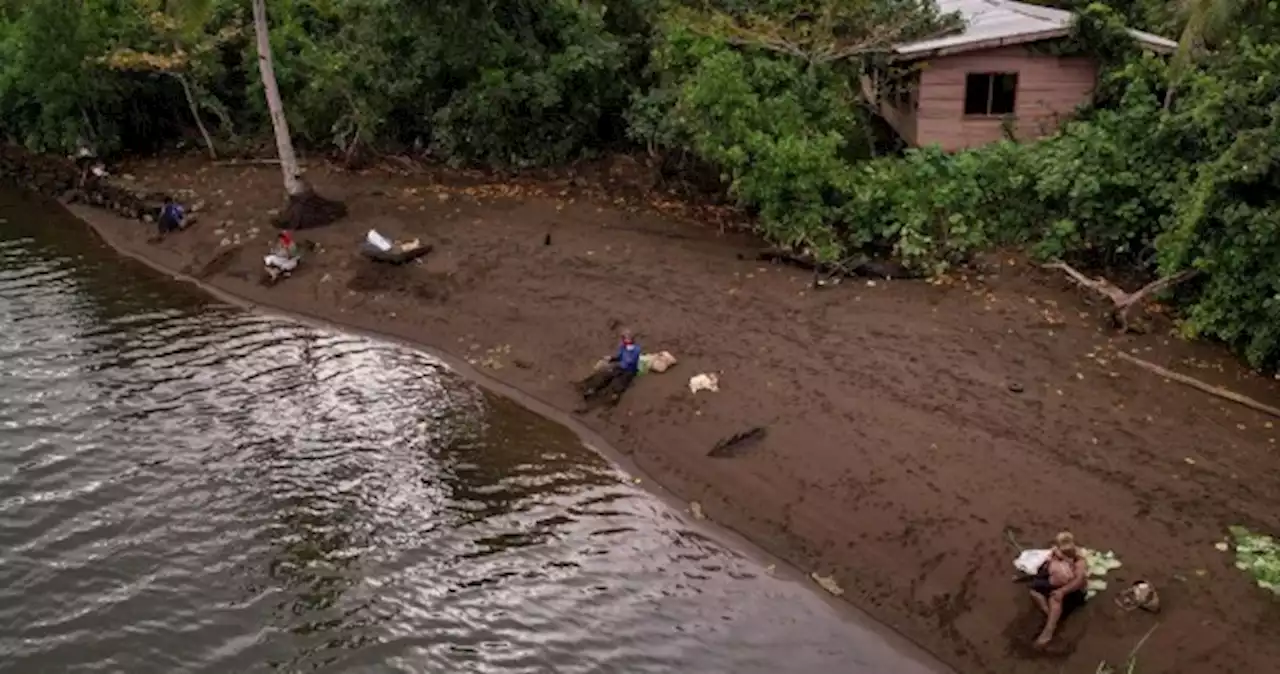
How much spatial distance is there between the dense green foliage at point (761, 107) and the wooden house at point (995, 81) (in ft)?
1.75

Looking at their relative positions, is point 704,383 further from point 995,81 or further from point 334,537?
point 995,81

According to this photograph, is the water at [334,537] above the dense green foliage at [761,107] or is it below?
below

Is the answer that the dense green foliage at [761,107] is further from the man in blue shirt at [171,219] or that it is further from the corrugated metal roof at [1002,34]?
the man in blue shirt at [171,219]

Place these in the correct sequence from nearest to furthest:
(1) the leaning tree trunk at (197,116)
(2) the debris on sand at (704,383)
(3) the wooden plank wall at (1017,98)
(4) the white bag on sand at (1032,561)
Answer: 1. (4) the white bag on sand at (1032,561)
2. (2) the debris on sand at (704,383)
3. (3) the wooden plank wall at (1017,98)
4. (1) the leaning tree trunk at (197,116)

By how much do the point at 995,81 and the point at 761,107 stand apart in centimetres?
618

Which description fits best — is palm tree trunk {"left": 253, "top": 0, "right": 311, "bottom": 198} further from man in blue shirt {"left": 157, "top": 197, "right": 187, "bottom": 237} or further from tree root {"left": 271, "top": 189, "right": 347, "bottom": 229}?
man in blue shirt {"left": 157, "top": 197, "right": 187, "bottom": 237}

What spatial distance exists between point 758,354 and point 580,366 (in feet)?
11.5

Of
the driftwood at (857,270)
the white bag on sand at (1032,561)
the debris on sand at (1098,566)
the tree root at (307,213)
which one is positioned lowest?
the debris on sand at (1098,566)

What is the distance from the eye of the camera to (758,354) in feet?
62.7

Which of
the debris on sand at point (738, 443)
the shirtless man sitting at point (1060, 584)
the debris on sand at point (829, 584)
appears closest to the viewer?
the shirtless man sitting at point (1060, 584)

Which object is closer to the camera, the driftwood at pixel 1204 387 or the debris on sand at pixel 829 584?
the debris on sand at pixel 829 584

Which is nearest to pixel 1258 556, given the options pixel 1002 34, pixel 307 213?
pixel 1002 34

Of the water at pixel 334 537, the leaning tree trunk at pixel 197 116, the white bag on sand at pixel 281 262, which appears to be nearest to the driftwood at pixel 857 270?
the water at pixel 334 537

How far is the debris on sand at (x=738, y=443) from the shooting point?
17.1 metres
